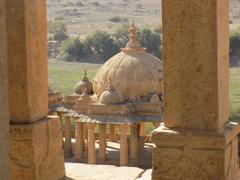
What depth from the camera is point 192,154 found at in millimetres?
4371

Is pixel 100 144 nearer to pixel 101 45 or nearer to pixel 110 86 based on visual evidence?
pixel 110 86

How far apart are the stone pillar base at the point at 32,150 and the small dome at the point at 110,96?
10507mm

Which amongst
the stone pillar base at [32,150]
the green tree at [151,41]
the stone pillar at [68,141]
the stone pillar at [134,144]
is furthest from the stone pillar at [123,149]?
the green tree at [151,41]

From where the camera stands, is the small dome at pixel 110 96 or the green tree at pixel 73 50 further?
the green tree at pixel 73 50

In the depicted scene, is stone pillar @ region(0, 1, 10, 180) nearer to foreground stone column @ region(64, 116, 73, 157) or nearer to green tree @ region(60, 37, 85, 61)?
foreground stone column @ region(64, 116, 73, 157)

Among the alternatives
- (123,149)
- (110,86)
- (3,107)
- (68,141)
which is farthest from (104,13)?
(3,107)

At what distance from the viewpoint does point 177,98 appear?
14.6ft

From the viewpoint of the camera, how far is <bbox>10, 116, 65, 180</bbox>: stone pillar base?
189 inches

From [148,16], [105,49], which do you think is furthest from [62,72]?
[148,16]

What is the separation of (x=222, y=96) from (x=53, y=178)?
161 centimetres

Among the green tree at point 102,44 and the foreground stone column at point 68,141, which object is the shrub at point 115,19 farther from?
the foreground stone column at point 68,141

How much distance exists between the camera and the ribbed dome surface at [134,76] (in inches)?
629

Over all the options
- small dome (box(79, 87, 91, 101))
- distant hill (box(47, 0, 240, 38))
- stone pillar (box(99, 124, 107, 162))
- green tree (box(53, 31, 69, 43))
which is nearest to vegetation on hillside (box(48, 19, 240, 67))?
green tree (box(53, 31, 69, 43))

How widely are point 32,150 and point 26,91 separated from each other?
1.54ft
